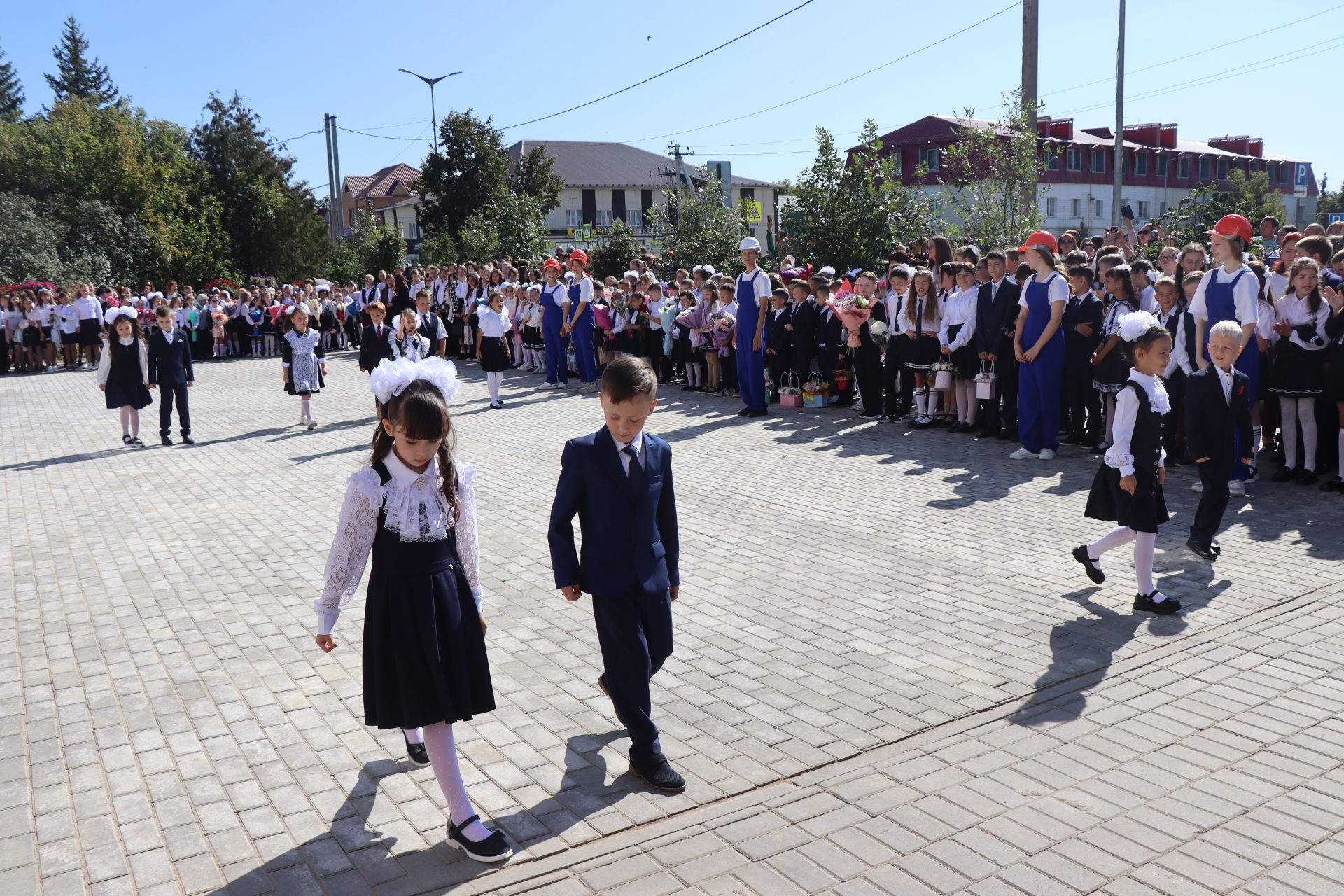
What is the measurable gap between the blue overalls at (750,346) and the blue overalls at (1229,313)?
591cm

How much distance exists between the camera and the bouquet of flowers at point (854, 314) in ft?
45.4

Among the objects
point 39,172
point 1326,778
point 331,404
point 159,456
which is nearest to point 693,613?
point 1326,778

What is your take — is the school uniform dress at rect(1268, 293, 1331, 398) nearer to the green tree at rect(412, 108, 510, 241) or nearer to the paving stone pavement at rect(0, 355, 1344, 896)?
the paving stone pavement at rect(0, 355, 1344, 896)

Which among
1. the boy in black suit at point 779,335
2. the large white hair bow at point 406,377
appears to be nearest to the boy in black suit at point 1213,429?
the large white hair bow at point 406,377

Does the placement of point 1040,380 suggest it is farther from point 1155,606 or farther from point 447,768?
point 447,768

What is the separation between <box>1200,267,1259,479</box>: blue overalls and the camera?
916 cm

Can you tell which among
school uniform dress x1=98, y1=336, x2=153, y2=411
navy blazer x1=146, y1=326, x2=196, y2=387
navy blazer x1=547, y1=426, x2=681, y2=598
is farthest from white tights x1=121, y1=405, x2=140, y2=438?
navy blazer x1=547, y1=426, x2=681, y2=598

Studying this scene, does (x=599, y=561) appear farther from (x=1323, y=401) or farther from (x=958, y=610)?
(x=1323, y=401)

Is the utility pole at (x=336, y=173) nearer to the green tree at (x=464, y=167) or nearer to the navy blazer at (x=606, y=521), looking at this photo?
the green tree at (x=464, y=167)

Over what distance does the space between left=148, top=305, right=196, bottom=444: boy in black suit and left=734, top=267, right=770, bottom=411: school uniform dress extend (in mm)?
7307

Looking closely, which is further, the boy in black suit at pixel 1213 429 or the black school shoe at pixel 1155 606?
the boy in black suit at pixel 1213 429

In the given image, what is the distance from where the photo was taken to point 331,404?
1794cm

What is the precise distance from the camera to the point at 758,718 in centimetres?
496

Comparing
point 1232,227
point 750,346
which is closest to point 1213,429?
point 1232,227
